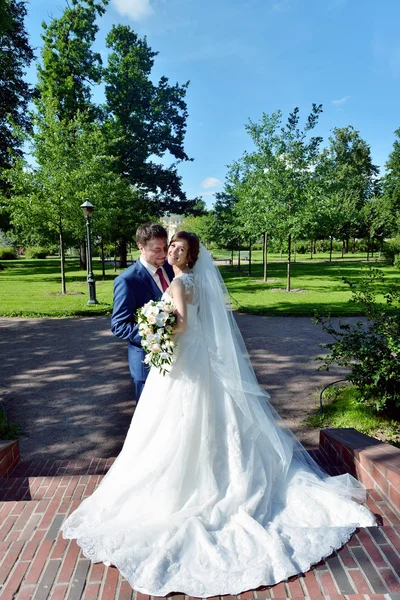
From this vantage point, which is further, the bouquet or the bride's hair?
the bride's hair

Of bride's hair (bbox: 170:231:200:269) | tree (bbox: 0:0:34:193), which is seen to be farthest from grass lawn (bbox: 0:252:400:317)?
tree (bbox: 0:0:34:193)

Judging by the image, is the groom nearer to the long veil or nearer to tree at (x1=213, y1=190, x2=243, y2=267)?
the long veil

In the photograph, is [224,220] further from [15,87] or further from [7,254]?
[7,254]

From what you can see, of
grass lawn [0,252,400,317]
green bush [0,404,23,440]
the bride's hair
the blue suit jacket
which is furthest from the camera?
grass lawn [0,252,400,317]

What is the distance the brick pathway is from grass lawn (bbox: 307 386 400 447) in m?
1.74

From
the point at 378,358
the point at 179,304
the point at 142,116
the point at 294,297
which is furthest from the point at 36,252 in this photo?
the point at 179,304

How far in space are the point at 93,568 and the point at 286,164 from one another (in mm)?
14877

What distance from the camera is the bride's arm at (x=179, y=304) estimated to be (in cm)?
296

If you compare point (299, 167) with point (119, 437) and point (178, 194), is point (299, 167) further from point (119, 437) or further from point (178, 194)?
point (178, 194)

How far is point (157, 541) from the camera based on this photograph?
246 centimetres

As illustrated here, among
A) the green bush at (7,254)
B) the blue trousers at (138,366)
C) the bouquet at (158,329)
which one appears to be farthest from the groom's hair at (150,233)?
the green bush at (7,254)

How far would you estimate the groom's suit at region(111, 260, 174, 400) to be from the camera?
3.44 m

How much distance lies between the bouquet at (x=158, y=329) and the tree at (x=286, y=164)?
39.9 feet

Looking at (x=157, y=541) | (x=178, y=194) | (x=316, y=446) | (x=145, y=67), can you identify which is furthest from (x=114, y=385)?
(x=145, y=67)
